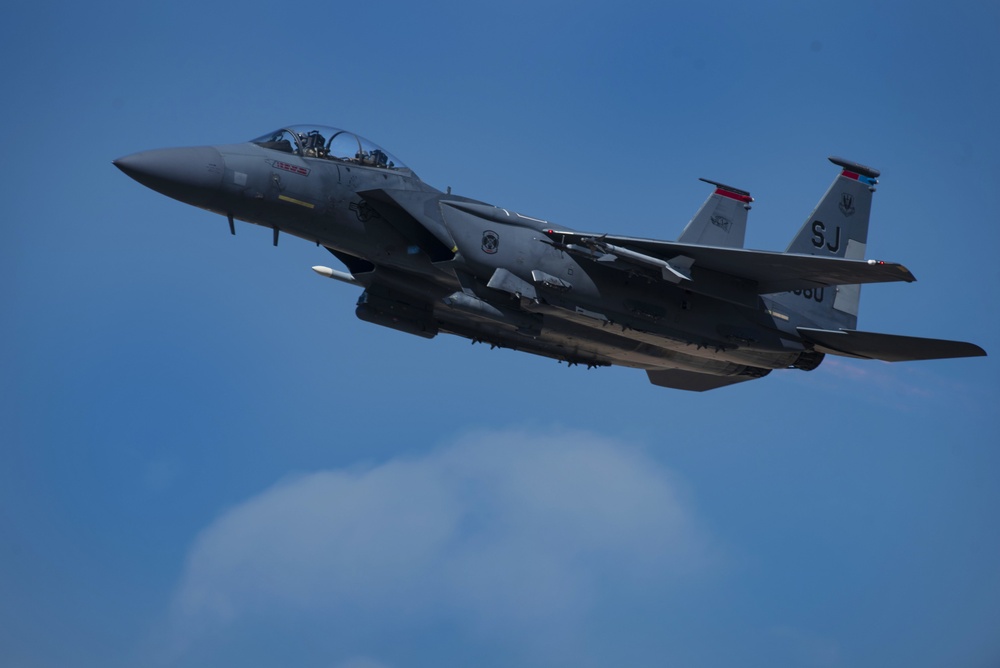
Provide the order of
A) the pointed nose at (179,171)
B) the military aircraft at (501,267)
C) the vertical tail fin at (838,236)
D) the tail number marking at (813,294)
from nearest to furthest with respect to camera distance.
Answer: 1. the pointed nose at (179,171)
2. the military aircraft at (501,267)
3. the tail number marking at (813,294)
4. the vertical tail fin at (838,236)

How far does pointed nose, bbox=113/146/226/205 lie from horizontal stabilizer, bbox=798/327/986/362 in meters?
10.4

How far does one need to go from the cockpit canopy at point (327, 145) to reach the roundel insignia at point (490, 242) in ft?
6.28

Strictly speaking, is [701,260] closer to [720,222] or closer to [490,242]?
[720,222]

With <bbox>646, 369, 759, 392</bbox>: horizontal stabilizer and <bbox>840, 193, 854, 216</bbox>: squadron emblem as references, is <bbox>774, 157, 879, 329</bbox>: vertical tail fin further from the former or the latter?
<bbox>646, 369, 759, 392</bbox>: horizontal stabilizer

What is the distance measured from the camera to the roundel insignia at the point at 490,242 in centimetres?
2050

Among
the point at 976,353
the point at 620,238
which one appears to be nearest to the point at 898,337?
the point at 976,353

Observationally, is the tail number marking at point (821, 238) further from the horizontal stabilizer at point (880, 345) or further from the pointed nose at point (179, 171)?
the pointed nose at point (179, 171)

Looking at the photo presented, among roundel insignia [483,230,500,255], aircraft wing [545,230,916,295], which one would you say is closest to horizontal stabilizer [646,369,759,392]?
aircraft wing [545,230,916,295]

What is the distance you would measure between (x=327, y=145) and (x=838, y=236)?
10.0 meters

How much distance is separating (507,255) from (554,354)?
3311mm

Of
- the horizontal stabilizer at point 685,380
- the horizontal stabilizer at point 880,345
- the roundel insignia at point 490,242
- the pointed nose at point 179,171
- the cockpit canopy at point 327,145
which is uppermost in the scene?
the cockpit canopy at point 327,145

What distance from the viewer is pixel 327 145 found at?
20.7 m

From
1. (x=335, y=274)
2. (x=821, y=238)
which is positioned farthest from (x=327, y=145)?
(x=821, y=238)

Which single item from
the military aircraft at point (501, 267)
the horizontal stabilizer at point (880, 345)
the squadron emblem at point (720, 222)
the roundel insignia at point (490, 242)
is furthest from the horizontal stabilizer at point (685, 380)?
the roundel insignia at point (490, 242)
